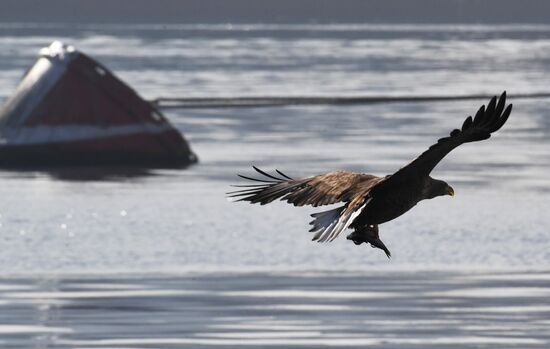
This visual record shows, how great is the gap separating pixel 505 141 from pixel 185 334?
4820cm

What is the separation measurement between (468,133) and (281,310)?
83.6 feet

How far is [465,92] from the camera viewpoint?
117m

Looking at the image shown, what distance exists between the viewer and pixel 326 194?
15.8 meters

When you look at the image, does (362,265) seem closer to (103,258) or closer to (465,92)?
(103,258)

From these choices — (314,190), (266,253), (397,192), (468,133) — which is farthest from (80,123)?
(468,133)

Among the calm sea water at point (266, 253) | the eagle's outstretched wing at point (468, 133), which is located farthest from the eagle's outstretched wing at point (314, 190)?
the calm sea water at point (266, 253)

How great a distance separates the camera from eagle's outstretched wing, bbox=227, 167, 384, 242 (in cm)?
1449

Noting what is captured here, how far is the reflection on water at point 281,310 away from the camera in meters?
36.9

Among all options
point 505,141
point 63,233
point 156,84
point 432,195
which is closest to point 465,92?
point 156,84

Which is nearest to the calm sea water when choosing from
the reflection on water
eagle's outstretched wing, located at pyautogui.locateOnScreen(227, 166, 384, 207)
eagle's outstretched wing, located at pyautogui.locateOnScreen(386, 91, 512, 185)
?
the reflection on water

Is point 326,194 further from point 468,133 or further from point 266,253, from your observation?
point 266,253

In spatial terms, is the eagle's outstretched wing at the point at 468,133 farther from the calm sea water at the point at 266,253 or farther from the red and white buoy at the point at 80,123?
the red and white buoy at the point at 80,123

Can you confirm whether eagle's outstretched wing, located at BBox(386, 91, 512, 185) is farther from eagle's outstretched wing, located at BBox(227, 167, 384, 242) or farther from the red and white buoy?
the red and white buoy

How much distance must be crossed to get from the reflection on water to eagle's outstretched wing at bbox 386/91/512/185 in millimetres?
21291
